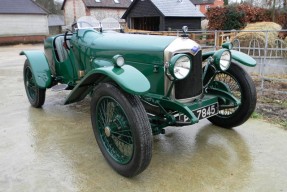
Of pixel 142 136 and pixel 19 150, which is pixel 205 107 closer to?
pixel 142 136

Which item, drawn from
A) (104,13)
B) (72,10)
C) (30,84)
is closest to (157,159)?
(30,84)

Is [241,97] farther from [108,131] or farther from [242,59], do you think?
[108,131]

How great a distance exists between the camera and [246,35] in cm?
917

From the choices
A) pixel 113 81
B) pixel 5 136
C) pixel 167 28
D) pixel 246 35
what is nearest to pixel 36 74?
pixel 5 136

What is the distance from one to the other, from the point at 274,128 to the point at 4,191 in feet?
11.4

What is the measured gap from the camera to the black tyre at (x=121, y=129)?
2.65m

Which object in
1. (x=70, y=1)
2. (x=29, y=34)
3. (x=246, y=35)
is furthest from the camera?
(x=70, y=1)

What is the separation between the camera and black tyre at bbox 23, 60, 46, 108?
5094mm

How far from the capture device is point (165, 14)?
21734 mm

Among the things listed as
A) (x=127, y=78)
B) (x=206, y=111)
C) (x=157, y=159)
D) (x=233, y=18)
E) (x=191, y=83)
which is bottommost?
(x=157, y=159)

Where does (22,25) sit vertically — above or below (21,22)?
below

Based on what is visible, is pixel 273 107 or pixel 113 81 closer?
pixel 113 81

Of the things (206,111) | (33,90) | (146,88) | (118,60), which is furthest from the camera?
(33,90)

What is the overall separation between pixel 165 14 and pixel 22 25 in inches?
586
